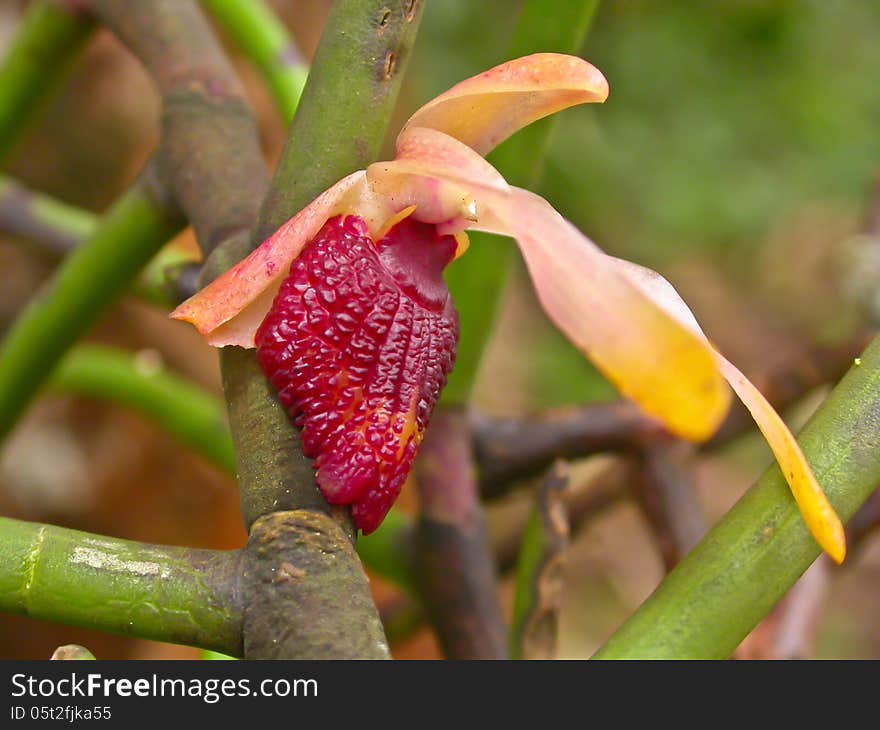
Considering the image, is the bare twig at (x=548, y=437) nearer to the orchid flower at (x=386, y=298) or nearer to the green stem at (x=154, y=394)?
the green stem at (x=154, y=394)

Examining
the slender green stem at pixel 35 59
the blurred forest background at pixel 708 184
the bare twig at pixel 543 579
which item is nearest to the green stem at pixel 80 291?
the slender green stem at pixel 35 59

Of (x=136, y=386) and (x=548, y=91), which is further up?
(x=548, y=91)

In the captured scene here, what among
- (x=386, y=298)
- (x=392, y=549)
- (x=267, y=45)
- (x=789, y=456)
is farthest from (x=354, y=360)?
(x=267, y=45)

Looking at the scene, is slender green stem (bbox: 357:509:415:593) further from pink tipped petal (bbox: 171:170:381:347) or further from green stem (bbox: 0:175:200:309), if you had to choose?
pink tipped petal (bbox: 171:170:381:347)

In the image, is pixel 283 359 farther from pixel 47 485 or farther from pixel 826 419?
pixel 47 485

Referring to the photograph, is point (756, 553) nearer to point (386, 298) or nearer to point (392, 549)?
point (386, 298)
